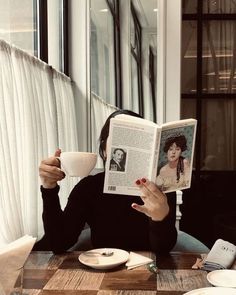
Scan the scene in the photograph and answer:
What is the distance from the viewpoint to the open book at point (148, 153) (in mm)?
1394

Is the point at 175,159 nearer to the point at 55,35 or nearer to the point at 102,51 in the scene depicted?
the point at 55,35

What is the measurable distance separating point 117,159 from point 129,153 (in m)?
0.04

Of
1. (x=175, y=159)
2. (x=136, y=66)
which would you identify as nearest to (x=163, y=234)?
(x=175, y=159)

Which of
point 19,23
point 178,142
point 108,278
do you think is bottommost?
point 108,278

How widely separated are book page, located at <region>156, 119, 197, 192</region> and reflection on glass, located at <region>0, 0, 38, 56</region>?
101 cm

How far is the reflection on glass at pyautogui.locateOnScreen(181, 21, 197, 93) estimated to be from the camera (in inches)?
172

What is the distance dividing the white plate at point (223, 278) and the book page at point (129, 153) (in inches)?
13.5

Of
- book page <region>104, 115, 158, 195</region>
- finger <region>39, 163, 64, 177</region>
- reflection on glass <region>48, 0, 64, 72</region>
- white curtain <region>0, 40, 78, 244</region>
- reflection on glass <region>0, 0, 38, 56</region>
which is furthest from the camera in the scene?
reflection on glass <region>48, 0, 64, 72</region>

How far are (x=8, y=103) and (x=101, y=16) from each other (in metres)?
2.11

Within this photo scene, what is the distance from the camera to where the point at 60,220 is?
175cm

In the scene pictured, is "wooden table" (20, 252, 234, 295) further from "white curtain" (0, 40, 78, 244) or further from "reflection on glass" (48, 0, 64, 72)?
"reflection on glass" (48, 0, 64, 72)

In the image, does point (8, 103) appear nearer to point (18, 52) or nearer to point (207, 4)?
point (18, 52)

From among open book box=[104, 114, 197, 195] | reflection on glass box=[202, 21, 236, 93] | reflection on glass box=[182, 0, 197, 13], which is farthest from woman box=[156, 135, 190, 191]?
reflection on glass box=[182, 0, 197, 13]

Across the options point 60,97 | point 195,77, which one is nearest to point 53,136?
point 60,97
